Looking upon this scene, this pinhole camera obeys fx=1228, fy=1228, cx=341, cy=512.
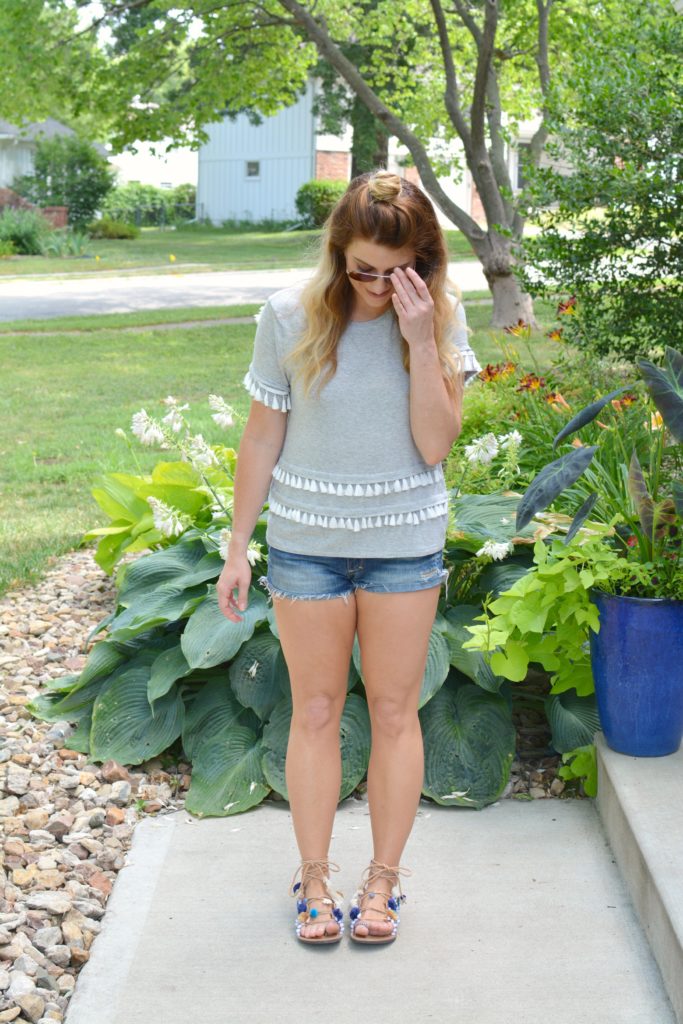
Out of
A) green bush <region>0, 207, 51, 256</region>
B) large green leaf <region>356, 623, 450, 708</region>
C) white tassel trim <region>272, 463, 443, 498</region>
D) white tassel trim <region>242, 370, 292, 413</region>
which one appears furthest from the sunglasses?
green bush <region>0, 207, 51, 256</region>

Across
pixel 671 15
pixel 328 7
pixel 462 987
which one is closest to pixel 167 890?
pixel 462 987

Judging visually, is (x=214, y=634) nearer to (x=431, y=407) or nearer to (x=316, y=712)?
(x=316, y=712)

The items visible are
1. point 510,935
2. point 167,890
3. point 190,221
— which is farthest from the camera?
point 190,221

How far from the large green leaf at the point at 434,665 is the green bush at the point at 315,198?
3047 centimetres

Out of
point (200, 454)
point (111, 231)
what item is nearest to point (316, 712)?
point (200, 454)

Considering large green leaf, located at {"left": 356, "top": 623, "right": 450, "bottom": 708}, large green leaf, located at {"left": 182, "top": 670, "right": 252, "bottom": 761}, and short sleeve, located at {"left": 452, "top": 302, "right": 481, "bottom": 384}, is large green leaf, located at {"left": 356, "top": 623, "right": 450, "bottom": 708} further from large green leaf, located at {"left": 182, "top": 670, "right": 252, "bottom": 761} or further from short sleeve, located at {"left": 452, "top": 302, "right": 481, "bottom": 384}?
short sleeve, located at {"left": 452, "top": 302, "right": 481, "bottom": 384}

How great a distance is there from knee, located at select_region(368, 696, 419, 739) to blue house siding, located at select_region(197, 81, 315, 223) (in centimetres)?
3541

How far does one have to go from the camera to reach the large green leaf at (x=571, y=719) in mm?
3658

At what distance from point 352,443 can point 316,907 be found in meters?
1.09

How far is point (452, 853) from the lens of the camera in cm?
328

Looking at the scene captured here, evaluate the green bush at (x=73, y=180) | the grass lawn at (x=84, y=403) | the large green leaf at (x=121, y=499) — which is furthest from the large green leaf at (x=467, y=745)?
the green bush at (x=73, y=180)

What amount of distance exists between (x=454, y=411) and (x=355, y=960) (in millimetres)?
1257

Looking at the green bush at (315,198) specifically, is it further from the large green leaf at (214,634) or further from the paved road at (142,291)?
the large green leaf at (214,634)

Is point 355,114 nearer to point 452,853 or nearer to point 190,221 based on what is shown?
point 190,221
